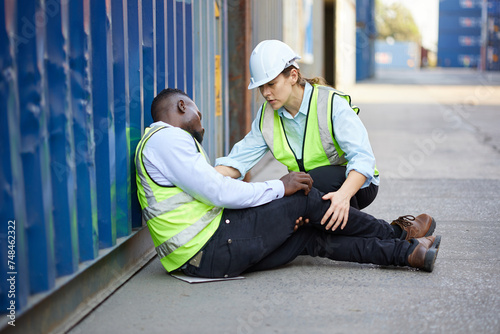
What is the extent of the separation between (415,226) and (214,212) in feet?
4.22

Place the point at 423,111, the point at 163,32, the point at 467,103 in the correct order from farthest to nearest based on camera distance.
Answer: the point at 467,103 < the point at 423,111 < the point at 163,32

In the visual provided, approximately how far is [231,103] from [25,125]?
4.27 meters

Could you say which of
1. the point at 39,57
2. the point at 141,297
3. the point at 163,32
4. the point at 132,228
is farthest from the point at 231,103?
the point at 39,57

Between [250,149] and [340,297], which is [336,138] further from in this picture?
[340,297]

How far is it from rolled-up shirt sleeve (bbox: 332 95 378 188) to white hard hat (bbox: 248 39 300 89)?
37 centimetres

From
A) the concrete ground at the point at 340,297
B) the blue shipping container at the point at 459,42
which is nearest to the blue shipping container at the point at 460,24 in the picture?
the blue shipping container at the point at 459,42

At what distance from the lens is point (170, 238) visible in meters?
3.25

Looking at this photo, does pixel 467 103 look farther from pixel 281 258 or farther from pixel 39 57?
pixel 39 57

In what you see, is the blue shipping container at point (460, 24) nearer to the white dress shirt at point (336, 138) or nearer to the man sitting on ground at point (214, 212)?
the white dress shirt at point (336, 138)

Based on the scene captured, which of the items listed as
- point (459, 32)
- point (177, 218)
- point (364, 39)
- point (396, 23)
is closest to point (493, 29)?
point (364, 39)

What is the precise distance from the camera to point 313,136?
3.73 m

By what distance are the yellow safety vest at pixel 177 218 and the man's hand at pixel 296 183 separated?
371 millimetres

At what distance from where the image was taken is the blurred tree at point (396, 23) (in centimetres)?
9325

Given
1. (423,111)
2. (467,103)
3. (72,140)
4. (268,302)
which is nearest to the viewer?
(72,140)
